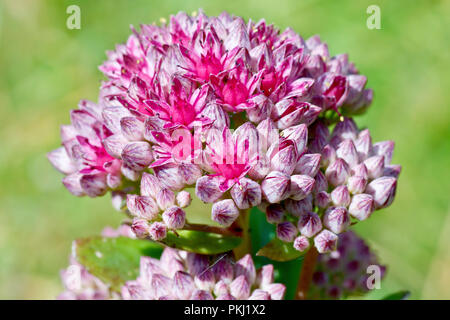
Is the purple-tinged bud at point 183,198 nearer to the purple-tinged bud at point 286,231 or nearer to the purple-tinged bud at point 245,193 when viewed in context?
the purple-tinged bud at point 245,193

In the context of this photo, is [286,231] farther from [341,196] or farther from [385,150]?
[385,150]

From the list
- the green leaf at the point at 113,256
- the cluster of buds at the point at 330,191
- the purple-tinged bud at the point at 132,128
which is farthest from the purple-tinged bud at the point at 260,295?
the purple-tinged bud at the point at 132,128

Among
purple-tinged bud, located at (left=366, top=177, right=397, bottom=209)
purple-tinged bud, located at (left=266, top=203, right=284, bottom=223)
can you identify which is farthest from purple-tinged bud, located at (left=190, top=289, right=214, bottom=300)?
purple-tinged bud, located at (left=366, top=177, right=397, bottom=209)

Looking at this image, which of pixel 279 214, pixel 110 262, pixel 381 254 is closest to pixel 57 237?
pixel 110 262

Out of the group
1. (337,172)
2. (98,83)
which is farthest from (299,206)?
(98,83)

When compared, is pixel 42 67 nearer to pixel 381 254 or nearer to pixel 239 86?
pixel 381 254

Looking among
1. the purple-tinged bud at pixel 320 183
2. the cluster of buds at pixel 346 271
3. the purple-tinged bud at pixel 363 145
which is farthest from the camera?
the cluster of buds at pixel 346 271

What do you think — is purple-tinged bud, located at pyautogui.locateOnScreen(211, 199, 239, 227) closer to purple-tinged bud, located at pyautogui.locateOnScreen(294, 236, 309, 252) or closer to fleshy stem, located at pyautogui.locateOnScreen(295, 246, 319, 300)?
purple-tinged bud, located at pyautogui.locateOnScreen(294, 236, 309, 252)

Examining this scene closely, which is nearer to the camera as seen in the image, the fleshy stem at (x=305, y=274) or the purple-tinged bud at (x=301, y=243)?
the purple-tinged bud at (x=301, y=243)
